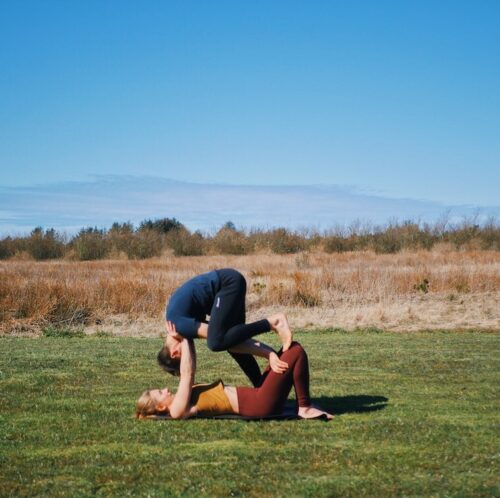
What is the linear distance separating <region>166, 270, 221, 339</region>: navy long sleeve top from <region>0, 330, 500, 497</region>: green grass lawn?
0.91 metres

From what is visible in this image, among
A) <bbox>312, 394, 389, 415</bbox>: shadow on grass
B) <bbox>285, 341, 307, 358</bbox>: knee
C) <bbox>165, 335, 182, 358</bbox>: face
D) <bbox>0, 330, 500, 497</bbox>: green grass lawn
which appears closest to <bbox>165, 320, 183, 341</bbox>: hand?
<bbox>165, 335, 182, 358</bbox>: face

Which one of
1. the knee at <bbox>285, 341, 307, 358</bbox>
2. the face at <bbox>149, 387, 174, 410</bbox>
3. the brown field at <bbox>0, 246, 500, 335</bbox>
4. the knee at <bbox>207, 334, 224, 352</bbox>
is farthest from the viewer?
the brown field at <bbox>0, 246, 500, 335</bbox>

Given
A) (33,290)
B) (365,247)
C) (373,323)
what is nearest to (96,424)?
(373,323)

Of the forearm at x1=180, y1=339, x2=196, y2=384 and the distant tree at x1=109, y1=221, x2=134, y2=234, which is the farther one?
the distant tree at x1=109, y1=221, x2=134, y2=234

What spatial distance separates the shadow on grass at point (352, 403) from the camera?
26.3 feet

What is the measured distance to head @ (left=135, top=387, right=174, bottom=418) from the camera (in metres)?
7.51

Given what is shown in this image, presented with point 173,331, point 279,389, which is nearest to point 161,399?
point 173,331

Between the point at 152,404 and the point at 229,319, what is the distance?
3.64 ft

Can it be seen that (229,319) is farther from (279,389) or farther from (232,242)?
(232,242)

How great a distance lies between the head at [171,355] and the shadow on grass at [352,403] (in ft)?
5.34

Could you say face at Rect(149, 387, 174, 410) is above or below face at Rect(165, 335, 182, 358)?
below

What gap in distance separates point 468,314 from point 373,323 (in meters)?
2.75

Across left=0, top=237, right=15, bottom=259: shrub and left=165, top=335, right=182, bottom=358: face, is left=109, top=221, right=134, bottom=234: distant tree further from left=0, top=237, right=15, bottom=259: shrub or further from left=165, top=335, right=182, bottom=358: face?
left=165, top=335, right=182, bottom=358: face

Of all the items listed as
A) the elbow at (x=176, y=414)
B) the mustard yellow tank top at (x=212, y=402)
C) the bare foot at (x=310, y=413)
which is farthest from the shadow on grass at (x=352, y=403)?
the elbow at (x=176, y=414)
